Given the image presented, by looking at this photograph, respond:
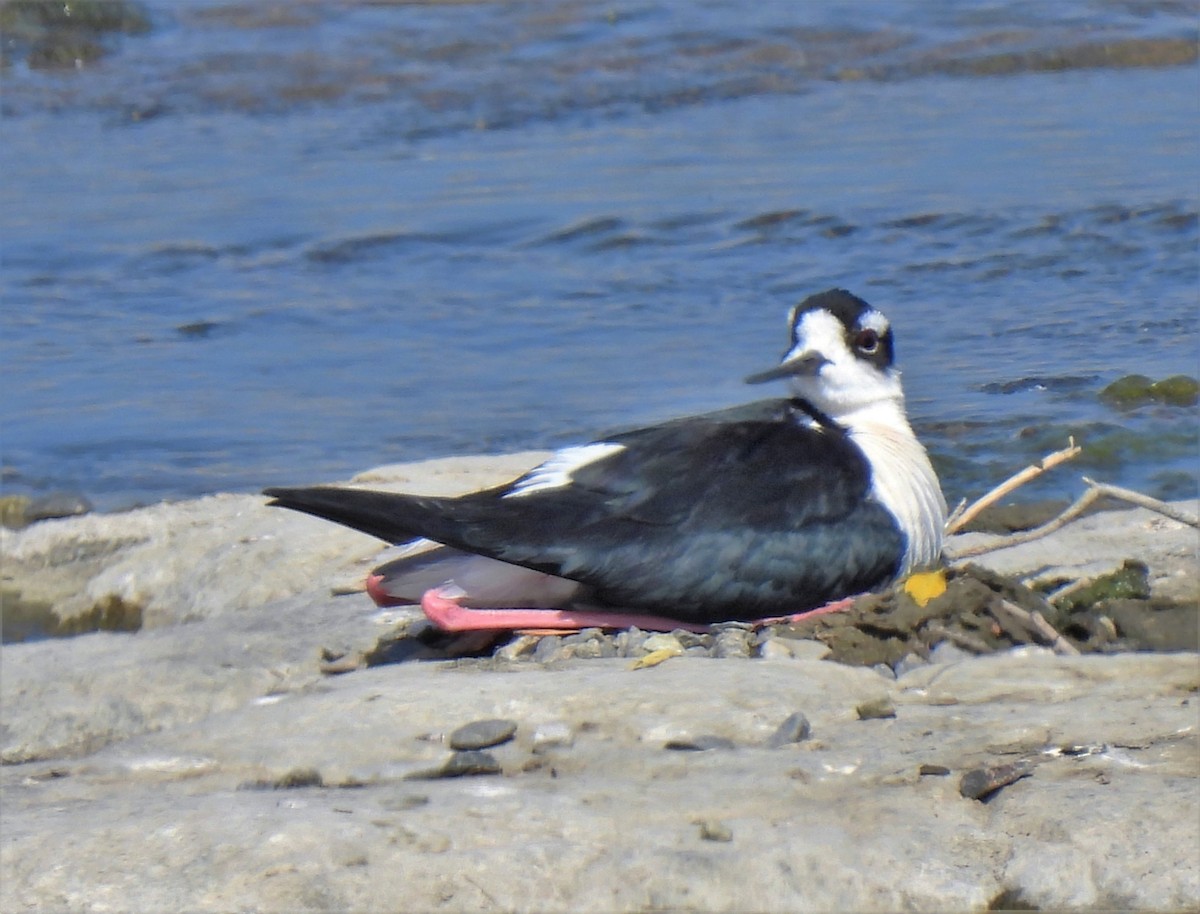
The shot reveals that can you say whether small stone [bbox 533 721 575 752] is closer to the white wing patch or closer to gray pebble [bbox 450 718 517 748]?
gray pebble [bbox 450 718 517 748]

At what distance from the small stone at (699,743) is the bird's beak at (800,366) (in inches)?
54.5

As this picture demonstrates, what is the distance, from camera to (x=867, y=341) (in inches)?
207

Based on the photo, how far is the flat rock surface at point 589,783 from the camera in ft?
11.1

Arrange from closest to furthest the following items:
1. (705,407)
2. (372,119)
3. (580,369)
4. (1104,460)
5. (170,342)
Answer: (1104,460) < (705,407) < (580,369) < (170,342) < (372,119)

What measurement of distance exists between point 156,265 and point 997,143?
4999 millimetres

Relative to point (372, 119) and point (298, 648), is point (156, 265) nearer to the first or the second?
point (372, 119)

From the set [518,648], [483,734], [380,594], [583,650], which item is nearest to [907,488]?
[583,650]

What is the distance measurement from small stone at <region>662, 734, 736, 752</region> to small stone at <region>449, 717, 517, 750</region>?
0.33 m

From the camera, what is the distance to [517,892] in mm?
3357

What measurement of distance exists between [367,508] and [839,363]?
4.56 feet

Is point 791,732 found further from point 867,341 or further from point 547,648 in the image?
point 867,341

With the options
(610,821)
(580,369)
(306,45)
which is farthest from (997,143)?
(610,821)

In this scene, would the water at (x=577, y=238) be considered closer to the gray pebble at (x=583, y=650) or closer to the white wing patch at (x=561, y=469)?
the white wing patch at (x=561, y=469)

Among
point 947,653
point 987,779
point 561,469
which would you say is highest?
point 561,469
